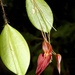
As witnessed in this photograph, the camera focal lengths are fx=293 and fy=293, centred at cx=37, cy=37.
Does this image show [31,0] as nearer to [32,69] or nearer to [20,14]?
[32,69]

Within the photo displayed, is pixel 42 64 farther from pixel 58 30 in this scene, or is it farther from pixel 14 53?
pixel 58 30

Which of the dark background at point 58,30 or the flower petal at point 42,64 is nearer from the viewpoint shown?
the flower petal at point 42,64

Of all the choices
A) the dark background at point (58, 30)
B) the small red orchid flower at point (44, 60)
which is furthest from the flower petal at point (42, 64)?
the dark background at point (58, 30)

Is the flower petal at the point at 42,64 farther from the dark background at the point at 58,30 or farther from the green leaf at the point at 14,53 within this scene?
the dark background at the point at 58,30

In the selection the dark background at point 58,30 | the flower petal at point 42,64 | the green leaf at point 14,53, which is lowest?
the dark background at point 58,30

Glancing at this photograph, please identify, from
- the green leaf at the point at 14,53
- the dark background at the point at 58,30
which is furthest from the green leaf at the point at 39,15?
the dark background at the point at 58,30

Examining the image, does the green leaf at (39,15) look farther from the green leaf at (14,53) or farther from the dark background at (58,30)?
the dark background at (58,30)

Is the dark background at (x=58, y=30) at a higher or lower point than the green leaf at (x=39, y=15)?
lower
